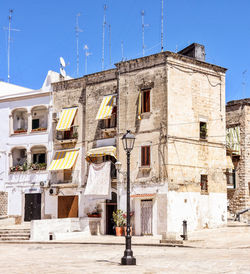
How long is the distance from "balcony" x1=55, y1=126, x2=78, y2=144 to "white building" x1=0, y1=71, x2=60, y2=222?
0.87 m

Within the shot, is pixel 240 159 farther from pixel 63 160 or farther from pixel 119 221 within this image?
pixel 63 160

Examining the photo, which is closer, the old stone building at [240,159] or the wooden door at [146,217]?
the wooden door at [146,217]

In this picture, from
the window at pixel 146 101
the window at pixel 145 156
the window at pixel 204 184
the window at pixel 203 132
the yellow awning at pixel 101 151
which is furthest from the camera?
the window at pixel 203 132

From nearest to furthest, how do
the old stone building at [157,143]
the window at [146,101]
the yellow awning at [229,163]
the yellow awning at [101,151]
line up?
the old stone building at [157,143]
the window at [146,101]
the yellow awning at [101,151]
the yellow awning at [229,163]

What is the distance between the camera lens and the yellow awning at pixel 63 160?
36.2 m

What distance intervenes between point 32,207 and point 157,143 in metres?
12.2

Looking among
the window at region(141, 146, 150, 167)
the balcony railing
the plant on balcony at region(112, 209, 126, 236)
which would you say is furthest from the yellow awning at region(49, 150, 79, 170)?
the window at region(141, 146, 150, 167)

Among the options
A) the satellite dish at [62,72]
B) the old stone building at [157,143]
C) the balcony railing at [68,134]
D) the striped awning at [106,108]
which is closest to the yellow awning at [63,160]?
the old stone building at [157,143]

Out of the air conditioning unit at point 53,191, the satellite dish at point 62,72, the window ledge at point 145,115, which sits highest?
the satellite dish at point 62,72

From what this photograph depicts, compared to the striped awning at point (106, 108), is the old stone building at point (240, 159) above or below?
below

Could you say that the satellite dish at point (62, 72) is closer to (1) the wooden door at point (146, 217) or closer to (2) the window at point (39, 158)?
(2) the window at point (39, 158)

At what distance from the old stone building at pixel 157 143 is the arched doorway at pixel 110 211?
0.22 ft

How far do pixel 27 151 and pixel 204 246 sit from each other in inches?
775

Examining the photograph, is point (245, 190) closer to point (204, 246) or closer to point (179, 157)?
point (179, 157)
